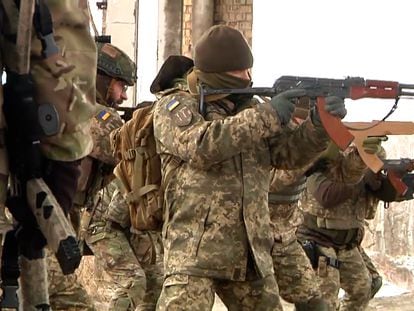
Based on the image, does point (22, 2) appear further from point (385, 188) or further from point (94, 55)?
point (385, 188)

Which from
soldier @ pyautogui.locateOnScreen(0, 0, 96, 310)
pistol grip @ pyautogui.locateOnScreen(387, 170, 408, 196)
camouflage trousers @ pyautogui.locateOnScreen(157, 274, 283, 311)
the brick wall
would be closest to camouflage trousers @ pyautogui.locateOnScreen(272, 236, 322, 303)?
camouflage trousers @ pyautogui.locateOnScreen(157, 274, 283, 311)

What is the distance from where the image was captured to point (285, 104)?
434 cm

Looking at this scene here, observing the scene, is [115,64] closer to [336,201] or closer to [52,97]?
[336,201]

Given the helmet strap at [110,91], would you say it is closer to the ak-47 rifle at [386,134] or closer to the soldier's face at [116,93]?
the soldier's face at [116,93]

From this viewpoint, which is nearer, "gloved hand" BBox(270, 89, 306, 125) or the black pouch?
"gloved hand" BBox(270, 89, 306, 125)

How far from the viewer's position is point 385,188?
7164 millimetres

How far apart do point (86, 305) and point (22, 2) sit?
9.35 feet

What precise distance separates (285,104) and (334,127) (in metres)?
0.28

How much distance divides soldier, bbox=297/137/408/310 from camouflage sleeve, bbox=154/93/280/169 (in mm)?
2576

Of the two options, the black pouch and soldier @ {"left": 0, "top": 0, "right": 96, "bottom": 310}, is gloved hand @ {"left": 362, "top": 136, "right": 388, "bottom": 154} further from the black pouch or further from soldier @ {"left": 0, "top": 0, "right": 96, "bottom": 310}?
soldier @ {"left": 0, "top": 0, "right": 96, "bottom": 310}

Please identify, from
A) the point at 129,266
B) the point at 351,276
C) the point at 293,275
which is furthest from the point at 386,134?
the point at 129,266

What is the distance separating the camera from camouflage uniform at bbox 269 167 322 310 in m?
Answer: 5.17

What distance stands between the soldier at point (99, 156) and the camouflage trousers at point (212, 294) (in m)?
0.84

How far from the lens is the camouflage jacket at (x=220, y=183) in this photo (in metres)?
4.30
